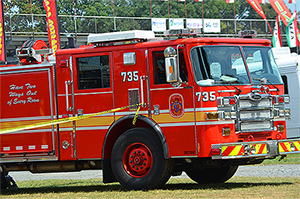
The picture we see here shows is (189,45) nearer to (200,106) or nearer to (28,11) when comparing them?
(200,106)

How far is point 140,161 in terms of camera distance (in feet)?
33.2

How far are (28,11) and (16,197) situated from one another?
45711 millimetres

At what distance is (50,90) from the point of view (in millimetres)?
11016

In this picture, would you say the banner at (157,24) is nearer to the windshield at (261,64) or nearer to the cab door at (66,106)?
the cab door at (66,106)

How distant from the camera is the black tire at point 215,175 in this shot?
11.8 metres

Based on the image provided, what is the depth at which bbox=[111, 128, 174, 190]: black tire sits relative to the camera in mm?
9883

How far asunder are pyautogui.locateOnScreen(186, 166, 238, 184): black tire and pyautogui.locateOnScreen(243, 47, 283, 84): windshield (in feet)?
8.17

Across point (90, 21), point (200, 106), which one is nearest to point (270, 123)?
point (200, 106)

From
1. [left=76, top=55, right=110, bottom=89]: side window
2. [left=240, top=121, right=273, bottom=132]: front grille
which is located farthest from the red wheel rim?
[left=240, top=121, right=273, bottom=132]: front grille

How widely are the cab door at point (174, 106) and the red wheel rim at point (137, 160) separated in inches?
21.0

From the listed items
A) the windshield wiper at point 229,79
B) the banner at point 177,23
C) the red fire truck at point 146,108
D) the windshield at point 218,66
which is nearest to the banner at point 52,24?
the red fire truck at point 146,108

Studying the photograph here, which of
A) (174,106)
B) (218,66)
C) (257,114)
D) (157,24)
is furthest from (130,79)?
(157,24)

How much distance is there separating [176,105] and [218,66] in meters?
1.10

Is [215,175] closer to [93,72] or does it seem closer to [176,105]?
[176,105]
